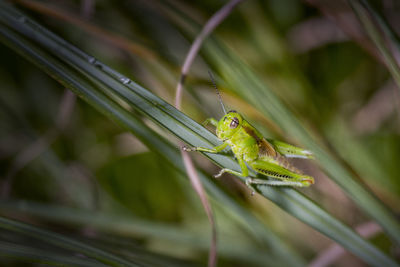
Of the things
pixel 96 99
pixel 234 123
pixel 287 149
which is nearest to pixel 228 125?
pixel 234 123

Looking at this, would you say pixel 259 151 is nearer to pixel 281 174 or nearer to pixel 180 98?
pixel 281 174

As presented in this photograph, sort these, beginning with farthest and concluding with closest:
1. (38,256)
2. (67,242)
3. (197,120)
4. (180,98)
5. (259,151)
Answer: (197,120)
(259,151)
(180,98)
(67,242)
(38,256)

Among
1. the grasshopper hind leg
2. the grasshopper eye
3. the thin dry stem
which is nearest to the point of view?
the thin dry stem

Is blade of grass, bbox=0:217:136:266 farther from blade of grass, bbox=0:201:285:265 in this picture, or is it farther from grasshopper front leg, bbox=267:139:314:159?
grasshopper front leg, bbox=267:139:314:159

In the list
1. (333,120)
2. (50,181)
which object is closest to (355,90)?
(333,120)

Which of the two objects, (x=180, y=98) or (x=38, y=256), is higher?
(x=180, y=98)

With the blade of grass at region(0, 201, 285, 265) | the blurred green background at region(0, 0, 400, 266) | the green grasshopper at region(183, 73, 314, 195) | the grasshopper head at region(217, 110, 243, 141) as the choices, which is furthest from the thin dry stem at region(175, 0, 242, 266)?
the blade of grass at region(0, 201, 285, 265)
